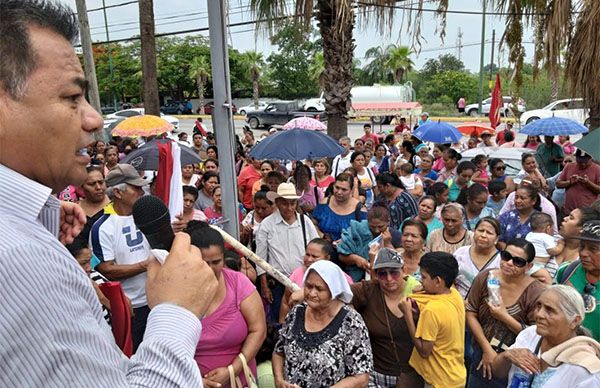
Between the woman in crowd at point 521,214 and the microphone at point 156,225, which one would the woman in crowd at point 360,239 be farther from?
the microphone at point 156,225

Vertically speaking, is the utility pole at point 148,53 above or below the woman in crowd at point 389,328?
above

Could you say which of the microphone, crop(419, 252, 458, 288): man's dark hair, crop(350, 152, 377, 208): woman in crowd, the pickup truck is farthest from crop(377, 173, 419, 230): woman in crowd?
the pickup truck

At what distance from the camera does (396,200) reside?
6629 millimetres

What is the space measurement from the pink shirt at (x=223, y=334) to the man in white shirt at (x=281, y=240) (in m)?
1.64

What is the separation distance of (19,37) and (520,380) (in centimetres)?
321

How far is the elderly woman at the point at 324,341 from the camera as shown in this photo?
3.28 meters

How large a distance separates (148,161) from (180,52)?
45543 mm

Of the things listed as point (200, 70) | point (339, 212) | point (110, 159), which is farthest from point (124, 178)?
point (200, 70)

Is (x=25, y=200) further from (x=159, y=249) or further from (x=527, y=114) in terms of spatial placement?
(x=527, y=114)

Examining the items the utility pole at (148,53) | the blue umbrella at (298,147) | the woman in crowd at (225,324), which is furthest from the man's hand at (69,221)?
the utility pole at (148,53)

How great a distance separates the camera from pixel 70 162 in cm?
114

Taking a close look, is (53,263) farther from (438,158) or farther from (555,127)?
(555,127)

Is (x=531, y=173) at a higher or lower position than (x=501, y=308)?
higher

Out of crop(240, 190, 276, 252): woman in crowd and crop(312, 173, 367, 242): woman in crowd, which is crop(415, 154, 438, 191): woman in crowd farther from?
crop(240, 190, 276, 252): woman in crowd
